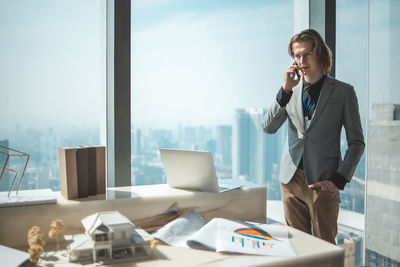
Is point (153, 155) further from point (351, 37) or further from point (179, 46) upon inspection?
point (351, 37)

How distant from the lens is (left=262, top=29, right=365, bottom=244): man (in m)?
1.77

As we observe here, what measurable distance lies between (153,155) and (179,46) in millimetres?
711

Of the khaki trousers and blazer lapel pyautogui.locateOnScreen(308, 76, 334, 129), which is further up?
blazer lapel pyautogui.locateOnScreen(308, 76, 334, 129)

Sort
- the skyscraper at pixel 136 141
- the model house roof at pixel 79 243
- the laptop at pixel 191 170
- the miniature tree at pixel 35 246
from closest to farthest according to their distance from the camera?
the miniature tree at pixel 35 246, the model house roof at pixel 79 243, the laptop at pixel 191 170, the skyscraper at pixel 136 141

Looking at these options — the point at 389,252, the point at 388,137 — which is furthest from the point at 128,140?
the point at 389,252

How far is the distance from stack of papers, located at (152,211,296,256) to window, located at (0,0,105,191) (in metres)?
0.96

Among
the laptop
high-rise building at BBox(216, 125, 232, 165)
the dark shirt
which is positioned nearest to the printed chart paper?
the laptop

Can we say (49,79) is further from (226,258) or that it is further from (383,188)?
(383,188)

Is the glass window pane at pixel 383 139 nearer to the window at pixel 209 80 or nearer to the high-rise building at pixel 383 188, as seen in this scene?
the high-rise building at pixel 383 188

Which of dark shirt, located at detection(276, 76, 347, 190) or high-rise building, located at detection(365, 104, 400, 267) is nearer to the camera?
dark shirt, located at detection(276, 76, 347, 190)

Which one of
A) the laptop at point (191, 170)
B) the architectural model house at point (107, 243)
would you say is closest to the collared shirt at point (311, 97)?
the laptop at point (191, 170)

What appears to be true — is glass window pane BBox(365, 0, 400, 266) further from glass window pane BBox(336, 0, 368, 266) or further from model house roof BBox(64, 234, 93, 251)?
model house roof BBox(64, 234, 93, 251)

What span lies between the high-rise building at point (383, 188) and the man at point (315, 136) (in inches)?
23.8

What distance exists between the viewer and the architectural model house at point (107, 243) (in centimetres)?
103
